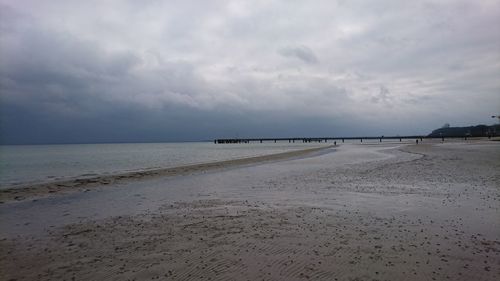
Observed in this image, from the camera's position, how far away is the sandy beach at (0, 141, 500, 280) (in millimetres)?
6477

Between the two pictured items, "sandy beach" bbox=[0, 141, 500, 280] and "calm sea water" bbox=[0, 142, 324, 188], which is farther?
"calm sea water" bbox=[0, 142, 324, 188]

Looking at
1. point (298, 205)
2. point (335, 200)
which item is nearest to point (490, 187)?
point (335, 200)

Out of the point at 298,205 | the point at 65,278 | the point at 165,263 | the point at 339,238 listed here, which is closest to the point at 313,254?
the point at 339,238

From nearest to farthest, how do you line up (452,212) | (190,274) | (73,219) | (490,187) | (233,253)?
1. (190,274)
2. (233,253)
3. (452,212)
4. (73,219)
5. (490,187)

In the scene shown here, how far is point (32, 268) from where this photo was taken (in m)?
7.05

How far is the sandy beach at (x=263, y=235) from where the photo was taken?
21.2 feet

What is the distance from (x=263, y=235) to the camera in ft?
29.2

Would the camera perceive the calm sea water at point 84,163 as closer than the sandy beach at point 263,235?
No

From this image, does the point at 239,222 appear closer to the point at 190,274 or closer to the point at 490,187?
the point at 190,274

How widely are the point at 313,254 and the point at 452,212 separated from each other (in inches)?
257

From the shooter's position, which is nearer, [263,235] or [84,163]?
[263,235]

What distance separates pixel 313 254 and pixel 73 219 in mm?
9255

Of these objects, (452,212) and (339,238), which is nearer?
(339,238)

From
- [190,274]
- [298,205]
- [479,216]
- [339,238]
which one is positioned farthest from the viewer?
[298,205]
